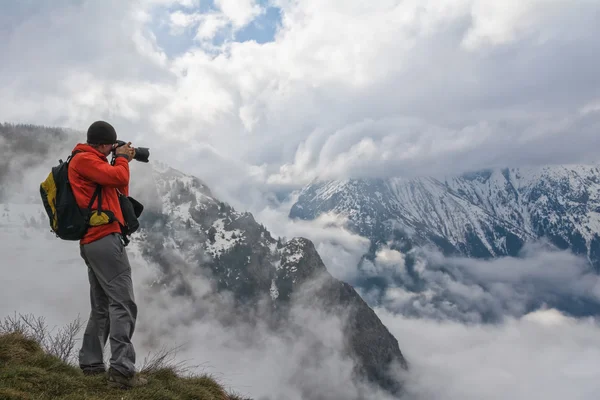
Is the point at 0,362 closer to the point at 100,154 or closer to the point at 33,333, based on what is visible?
the point at 33,333

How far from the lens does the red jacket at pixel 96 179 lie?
669 cm

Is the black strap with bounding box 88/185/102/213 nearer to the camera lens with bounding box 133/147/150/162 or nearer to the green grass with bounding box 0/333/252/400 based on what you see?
the camera lens with bounding box 133/147/150/162

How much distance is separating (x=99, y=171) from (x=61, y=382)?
12.3ft

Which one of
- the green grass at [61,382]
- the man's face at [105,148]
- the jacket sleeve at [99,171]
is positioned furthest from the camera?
the man's face at [105,148]

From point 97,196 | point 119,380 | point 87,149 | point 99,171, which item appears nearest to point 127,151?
point 87,149

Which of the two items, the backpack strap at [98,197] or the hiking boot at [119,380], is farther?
the hiking boot at [119,380]

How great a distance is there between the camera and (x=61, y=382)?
22.7 feet

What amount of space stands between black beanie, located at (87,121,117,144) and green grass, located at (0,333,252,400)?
165 inches

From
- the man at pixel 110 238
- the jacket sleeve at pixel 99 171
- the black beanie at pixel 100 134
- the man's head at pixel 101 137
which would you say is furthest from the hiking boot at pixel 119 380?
the black beanie at pixel 100 134

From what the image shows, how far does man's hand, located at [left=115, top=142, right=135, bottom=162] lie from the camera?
7353 mm

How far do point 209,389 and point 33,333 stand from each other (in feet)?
16.5

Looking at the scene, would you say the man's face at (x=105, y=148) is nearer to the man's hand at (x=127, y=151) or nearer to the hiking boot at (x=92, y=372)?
the man's hand at (x=127, y=151)

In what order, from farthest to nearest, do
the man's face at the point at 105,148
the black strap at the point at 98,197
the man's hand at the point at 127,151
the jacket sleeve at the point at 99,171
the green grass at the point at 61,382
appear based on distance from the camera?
the man's hand at the point at 127,151, the man's face at the point at 105,148, the black strap at the point at 98,197, the jacket sleeve at the point at 99,171, the green grass at the point at 61,382

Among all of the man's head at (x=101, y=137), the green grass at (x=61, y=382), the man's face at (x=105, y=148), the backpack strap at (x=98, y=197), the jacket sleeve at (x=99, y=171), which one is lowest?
the green grass at (x=61, y=382)
